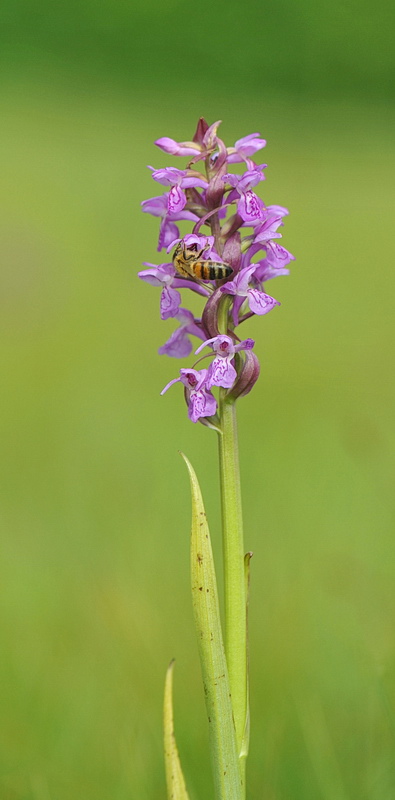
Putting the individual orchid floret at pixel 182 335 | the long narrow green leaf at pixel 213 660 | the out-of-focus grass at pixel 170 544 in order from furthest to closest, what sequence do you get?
the out-of-focus grass at pixel 170 544 < the individual orchid floret at pixel 182 335 < the long narrow green leaf at pixel 213 660

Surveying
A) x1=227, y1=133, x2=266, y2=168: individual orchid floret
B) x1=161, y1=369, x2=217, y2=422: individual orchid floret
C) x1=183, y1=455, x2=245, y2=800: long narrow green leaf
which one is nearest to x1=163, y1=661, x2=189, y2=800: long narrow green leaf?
x1=183, y1=455, x2=245, y2=800: long narrow green leaf

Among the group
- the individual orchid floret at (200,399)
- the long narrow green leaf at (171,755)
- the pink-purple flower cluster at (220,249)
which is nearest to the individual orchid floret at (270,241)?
the pink-purple flower cluster at (220,249)

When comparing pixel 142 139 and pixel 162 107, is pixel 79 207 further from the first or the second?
pixel 162 107

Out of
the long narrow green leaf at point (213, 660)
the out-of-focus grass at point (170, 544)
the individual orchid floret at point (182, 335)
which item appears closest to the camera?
the long narrow green leaf at point (213, 660)

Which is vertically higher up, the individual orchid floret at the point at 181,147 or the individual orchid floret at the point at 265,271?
the individual orchid floret at the point at 181,147

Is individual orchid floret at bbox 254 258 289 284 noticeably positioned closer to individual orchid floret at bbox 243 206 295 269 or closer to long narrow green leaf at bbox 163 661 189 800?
individual orchid floret at bbox 243 206 295 269

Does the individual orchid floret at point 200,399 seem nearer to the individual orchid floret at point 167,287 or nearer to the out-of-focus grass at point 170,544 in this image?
the individual orchid floret at point 167,287

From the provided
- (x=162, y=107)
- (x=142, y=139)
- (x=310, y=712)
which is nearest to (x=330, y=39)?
(x=162, y=107)
